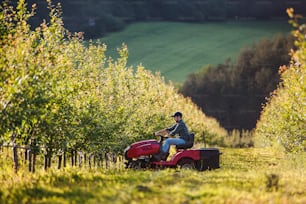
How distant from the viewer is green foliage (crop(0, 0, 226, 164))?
1522cm

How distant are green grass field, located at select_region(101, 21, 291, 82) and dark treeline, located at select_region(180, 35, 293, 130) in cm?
307

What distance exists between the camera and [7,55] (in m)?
15.3

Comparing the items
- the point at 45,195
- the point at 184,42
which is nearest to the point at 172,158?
the point at 45,195

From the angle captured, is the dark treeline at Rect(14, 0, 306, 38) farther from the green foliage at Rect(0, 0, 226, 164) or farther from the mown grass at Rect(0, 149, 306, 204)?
the mown grass at Rect(0, 149, 306, 204)

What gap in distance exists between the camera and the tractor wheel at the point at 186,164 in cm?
2000

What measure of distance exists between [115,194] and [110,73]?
24.8m

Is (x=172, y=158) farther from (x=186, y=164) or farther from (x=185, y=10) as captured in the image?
(x=185, y=10)

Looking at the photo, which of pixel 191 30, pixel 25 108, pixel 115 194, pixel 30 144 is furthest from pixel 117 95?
pixel 191 30

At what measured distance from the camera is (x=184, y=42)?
120 m

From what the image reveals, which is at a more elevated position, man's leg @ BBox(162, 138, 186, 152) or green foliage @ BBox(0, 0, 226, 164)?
green foliage @ BBox(0, 0, 226, 164)

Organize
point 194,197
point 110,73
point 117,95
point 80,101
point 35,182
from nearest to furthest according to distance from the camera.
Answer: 1. point 194,197
2. point 35,182
3. point 80,101
4. point 117,95
5. point 110,73

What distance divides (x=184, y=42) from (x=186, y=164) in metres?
101

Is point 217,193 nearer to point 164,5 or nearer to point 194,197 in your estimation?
point 194,197

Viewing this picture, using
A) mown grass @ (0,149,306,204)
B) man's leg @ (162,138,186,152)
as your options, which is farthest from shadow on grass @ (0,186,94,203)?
man's leg @ (162,138,186,152)
